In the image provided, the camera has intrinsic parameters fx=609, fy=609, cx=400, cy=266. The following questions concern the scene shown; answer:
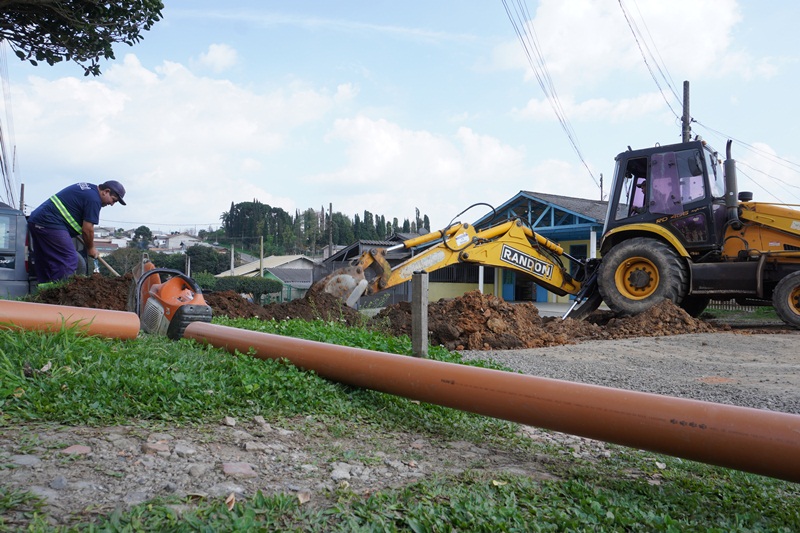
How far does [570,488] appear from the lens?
254cm

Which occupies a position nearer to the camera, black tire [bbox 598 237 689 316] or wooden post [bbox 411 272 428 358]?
wooden post [bbox 411 272 428 358]

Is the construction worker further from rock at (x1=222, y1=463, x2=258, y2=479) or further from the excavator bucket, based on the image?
rock at (x1=222, y1=463, x2=258, y2=479)

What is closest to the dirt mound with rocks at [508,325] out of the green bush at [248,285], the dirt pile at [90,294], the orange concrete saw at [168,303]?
the orange concrete saw at [168,303]

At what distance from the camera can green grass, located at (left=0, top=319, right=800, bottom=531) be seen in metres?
2.09

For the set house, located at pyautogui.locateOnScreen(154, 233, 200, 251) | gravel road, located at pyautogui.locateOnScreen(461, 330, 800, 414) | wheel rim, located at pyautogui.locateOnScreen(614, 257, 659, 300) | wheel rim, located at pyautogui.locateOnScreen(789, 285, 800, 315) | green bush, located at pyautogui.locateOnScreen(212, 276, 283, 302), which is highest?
house, located at pyautogui.locateOnScreen(154, 233, 200, 251)

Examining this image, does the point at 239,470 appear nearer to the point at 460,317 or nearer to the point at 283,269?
the point at 460,317

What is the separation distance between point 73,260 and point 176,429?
22.0 ft

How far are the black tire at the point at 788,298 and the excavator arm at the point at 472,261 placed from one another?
2.74 m

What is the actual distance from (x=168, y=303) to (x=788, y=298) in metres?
8.19

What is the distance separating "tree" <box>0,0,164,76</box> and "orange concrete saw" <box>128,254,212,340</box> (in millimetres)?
2801

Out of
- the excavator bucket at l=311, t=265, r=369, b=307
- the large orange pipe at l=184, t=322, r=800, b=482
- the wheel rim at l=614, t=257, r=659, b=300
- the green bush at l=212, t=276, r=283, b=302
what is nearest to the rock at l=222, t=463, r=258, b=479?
the large orange pipe at l=184, t=322, r=800, b=482

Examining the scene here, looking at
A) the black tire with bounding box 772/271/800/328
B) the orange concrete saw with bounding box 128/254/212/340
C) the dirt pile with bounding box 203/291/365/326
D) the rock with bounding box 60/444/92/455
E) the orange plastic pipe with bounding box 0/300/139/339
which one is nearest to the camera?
the rock with bounding box 60/444/92/455

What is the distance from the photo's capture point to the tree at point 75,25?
6430 millimetres

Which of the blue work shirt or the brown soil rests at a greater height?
the blue work shirt
